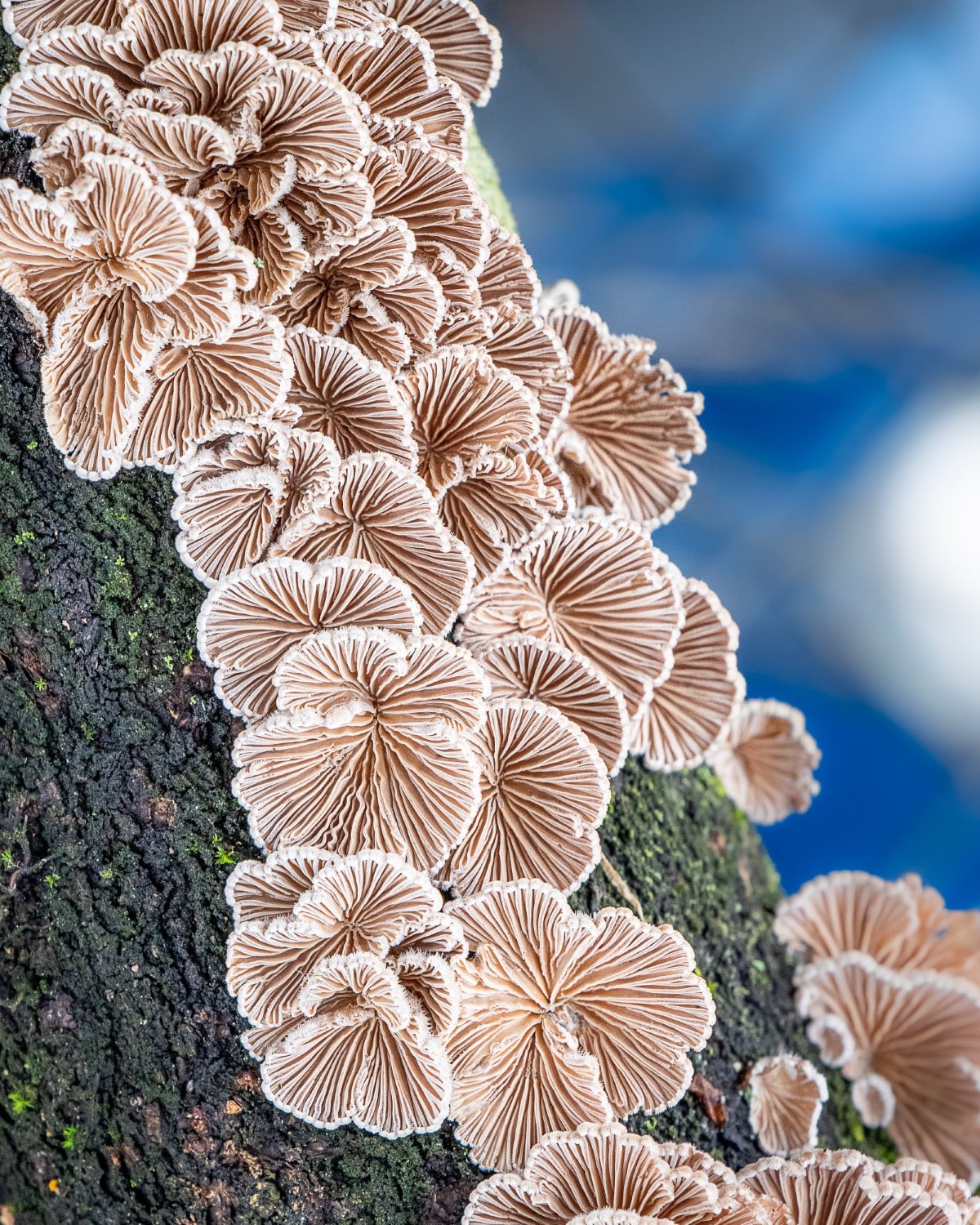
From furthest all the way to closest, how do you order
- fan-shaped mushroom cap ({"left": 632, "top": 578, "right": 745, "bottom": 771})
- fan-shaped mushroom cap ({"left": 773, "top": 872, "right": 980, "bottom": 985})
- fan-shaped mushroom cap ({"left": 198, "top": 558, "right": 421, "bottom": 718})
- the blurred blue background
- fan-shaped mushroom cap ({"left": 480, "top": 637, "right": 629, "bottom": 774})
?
1. the blurred blue background
2. fan-shaped mushroom cap ({"left": 773, "top": 872, "right": 980, "bottom": 985})
3. fan-shaped mushroom cap ({"left": 632, "top": 578, "right": 745, "bottom": 771})
4. fan-shaped mushroom cap ({"left": 480, "top": 637, "right": 629, "bottom": 774})
5. fan-shaped mushroom cap ({"left": 198, "top": 558, "right": 421, "bottom": 718})

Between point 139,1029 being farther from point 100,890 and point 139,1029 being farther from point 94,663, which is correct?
point 94,663

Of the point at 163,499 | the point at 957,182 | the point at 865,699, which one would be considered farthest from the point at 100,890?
the point at 957,182

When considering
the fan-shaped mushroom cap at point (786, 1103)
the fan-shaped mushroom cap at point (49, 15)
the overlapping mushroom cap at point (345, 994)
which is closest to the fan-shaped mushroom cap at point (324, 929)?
the overlapping mushroom cap at point (345, 994)

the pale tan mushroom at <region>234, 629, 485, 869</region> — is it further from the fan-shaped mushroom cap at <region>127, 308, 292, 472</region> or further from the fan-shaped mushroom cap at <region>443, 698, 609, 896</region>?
the fan-shaped mushroom cap at <region>127, 308, 292, 472</region>

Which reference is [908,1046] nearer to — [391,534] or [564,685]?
[564,685]

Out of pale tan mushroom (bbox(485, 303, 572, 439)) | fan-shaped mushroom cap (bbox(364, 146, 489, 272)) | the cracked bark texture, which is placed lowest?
the cracked bark texture

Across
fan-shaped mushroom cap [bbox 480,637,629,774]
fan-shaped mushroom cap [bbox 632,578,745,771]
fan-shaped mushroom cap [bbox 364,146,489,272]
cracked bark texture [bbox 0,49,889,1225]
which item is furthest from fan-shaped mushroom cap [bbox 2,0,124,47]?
fan-shaped mushroom cap [bbox 632,578,745,771]

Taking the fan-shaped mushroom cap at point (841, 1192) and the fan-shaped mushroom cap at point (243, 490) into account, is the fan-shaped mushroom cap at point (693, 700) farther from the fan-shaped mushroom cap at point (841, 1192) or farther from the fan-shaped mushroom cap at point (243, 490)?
the fan-shaped mushroom cap at point (243, 490)
